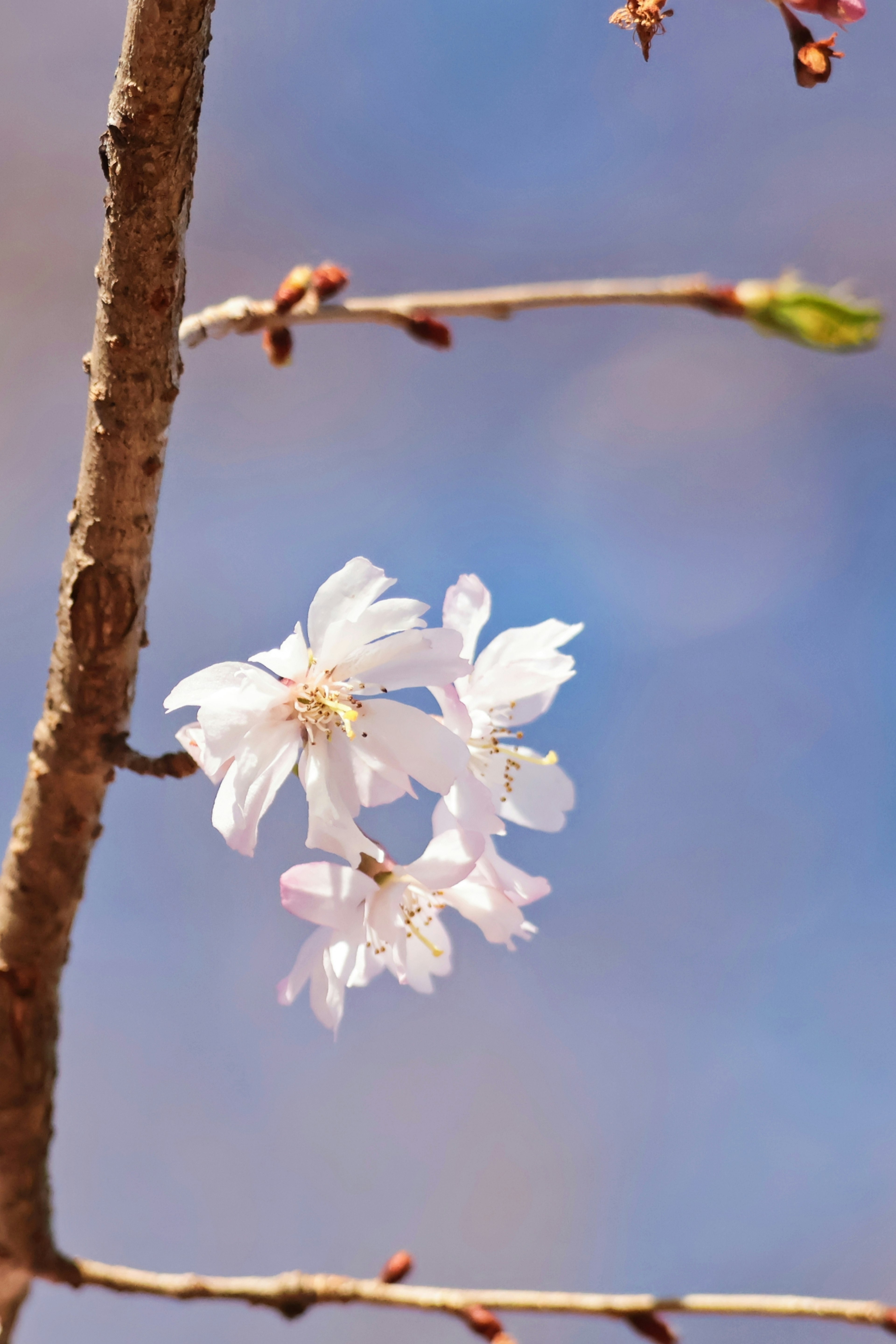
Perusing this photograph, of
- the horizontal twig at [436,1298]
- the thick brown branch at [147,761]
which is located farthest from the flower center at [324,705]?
the horizontal twig at [436,1298]

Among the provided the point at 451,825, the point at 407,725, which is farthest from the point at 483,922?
the point at 407,725

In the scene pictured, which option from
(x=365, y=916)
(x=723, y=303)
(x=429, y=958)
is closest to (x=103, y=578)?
(x=365, y=916)

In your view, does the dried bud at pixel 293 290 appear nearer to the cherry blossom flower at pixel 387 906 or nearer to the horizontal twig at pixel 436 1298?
the cherry blossom flower at pixel 387 906

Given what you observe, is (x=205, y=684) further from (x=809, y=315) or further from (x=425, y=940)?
(x=809, y=315)

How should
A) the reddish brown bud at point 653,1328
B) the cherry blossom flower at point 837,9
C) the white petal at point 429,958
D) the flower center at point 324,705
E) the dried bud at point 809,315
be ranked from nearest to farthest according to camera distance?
the dried bud at point 809,315 → the cherry blossom flower at point 837,9 → the reddish brown bud at point 653,1328 → the flower center at point 324,705 → the white petal at point 429,958

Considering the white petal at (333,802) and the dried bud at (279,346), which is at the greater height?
the dried bud at (279,346)

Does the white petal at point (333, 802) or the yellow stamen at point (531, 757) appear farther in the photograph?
the yellow stamen at point (531, 757)

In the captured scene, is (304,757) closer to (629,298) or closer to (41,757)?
(41,757)

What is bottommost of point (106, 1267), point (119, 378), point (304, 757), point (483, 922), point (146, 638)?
point (106, 1267)
